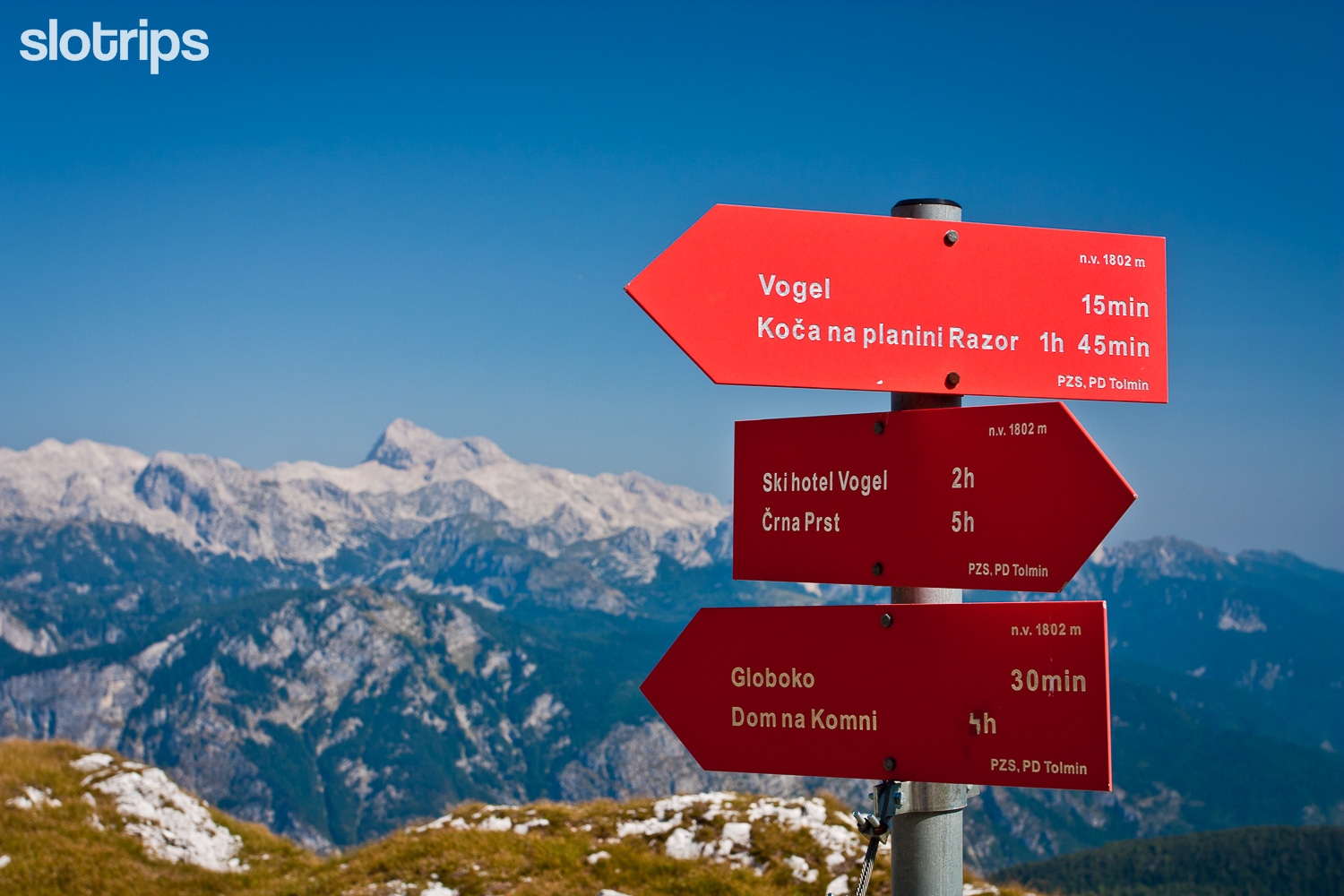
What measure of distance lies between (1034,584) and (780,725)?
136 cm

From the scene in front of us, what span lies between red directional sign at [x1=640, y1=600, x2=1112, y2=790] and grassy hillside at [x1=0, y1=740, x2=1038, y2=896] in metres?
6.66

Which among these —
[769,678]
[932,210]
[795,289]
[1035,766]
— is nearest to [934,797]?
[1035,766]

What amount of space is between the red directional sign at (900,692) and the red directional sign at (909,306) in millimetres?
1126

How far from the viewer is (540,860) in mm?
11398

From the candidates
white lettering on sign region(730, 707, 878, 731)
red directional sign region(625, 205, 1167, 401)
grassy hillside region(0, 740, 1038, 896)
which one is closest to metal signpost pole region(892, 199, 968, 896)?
white lettering on sign region(730, 707, 878, 731)

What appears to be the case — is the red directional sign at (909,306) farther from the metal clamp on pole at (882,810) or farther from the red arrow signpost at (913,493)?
the metal clamp on pole at (882,810)

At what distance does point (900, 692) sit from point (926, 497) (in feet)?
2.93

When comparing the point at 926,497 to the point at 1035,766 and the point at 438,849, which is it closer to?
the point at 1035,766

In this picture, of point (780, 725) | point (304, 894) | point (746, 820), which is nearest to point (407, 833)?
point (304, 894)

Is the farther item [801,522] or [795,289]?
[801,522]

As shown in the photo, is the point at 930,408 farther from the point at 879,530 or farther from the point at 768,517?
the point at 768,517

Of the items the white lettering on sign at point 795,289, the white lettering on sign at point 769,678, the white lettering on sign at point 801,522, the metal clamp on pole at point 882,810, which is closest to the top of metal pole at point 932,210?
the white lettering on sign at point 795,289

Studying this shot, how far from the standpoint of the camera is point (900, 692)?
166 inches

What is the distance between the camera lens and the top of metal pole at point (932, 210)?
459 cm
